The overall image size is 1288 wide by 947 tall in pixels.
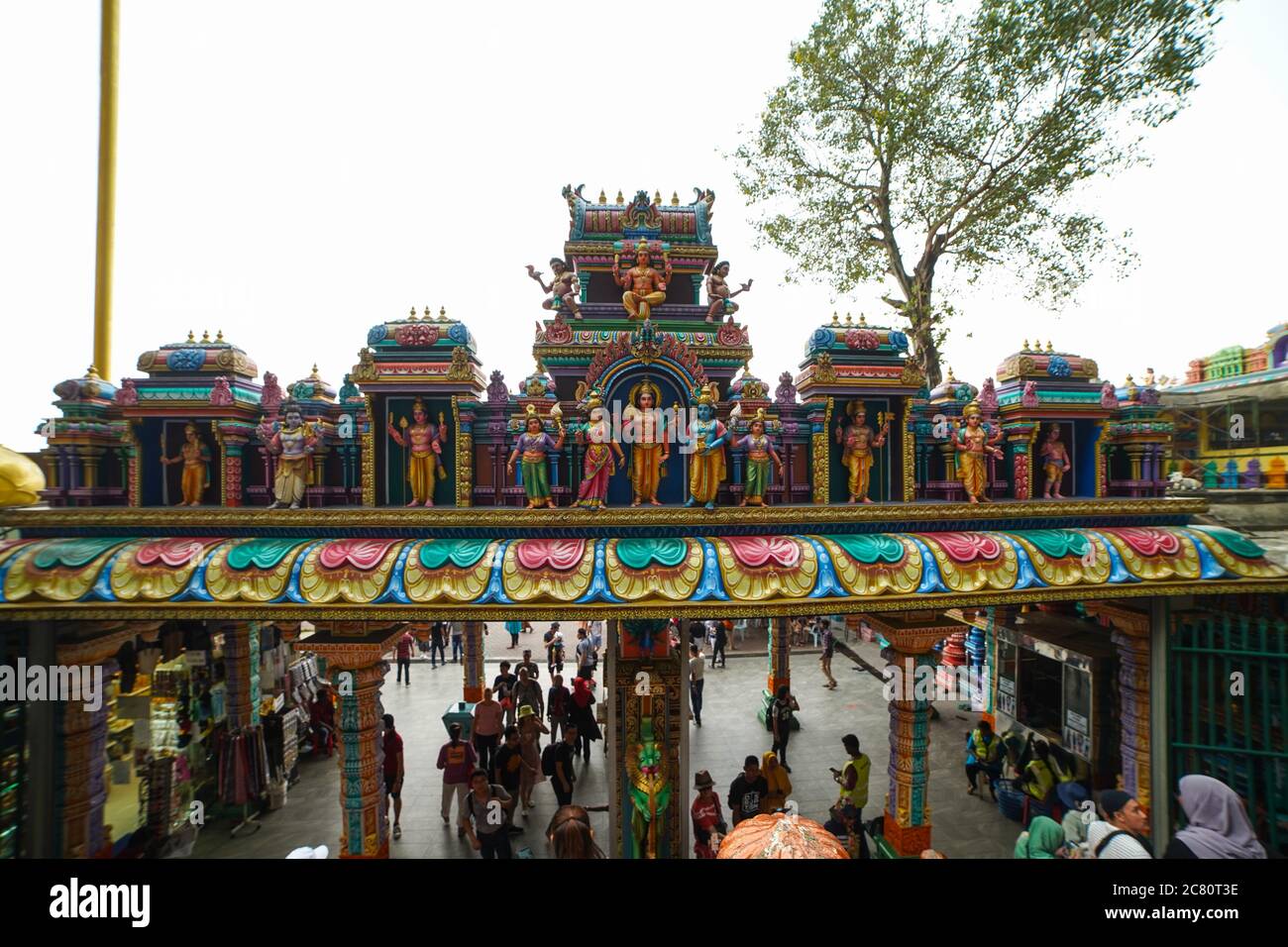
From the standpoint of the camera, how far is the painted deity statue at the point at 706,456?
810 centimetres

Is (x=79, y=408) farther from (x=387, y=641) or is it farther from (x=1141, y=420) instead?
(x=1141, y=420)

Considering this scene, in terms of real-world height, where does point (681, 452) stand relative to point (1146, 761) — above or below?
above

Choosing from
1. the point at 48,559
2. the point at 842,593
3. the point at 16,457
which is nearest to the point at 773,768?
the point at 842,593

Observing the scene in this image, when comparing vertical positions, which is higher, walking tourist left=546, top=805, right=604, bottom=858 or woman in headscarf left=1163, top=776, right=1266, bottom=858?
woman in headscarf left=1163, top=776, right=1266, bottom=858

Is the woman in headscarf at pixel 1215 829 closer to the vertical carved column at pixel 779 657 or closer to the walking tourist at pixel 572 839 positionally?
the walking tourist at pixel 572 839

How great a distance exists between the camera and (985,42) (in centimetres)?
1384

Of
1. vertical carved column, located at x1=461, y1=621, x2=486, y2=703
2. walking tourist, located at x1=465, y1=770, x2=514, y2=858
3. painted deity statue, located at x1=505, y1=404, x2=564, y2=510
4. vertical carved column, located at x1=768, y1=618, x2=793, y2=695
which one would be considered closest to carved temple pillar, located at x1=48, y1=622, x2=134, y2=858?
walking tourist, located at x1=465, y1=770, x2=514, y2=858

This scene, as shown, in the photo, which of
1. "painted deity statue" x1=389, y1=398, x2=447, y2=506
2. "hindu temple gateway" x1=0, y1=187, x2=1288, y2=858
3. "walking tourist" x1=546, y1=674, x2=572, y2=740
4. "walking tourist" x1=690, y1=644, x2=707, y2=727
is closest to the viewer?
"hindu temple gateway" x1=0, y1=187, x2=1288, y2=858

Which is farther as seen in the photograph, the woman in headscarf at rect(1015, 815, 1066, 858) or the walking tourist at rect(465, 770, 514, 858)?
the walking tourist at rect(465, 770, 514, 858)

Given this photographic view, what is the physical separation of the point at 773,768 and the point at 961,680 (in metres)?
10.7

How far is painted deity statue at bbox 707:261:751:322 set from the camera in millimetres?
9961

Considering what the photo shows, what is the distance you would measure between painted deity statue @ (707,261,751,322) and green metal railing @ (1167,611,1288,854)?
30.5 feet

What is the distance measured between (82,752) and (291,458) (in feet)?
19.1

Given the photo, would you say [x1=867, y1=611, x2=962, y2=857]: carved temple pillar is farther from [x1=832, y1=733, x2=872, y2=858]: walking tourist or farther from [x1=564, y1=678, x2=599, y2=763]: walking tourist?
[x1=564, y1=678, x2=599, y2=763]: walking tourist
